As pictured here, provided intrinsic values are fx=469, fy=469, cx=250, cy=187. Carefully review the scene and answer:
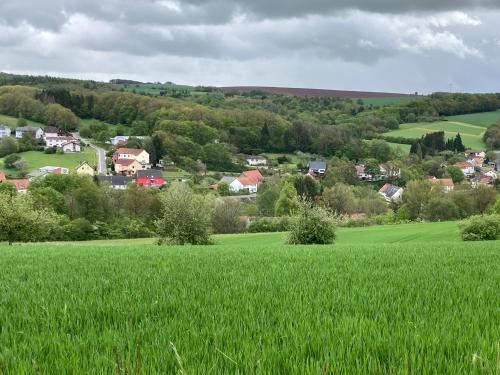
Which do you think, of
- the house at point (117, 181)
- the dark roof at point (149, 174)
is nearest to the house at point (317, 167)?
the dark roof at point (149, 174)

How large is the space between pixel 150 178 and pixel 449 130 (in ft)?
391

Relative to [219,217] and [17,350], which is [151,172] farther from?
[17,350]

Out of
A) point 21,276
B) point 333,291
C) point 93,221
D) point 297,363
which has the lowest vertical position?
point 93,221

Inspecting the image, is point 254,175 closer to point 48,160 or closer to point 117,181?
point 117,181

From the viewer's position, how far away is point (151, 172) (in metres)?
127

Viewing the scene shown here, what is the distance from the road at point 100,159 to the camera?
133062mm

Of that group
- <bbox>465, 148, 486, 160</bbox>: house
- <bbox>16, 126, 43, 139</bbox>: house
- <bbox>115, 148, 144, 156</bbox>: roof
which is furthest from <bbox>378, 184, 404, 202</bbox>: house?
<bbox>16, 126, 43, 139</bbox>: house

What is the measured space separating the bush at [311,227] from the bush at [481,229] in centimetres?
1227

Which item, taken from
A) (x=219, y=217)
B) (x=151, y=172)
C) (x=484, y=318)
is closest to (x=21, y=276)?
(x=484, y=318)

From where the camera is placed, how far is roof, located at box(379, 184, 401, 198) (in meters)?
126

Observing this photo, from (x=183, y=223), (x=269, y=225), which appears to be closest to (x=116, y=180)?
(x=269, y=225)

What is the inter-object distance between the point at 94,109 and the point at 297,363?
7937 inches

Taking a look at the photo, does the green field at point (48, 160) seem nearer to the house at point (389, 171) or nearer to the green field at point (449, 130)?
the house at point (389, 171)

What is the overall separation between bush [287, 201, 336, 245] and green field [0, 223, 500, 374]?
25.1m
